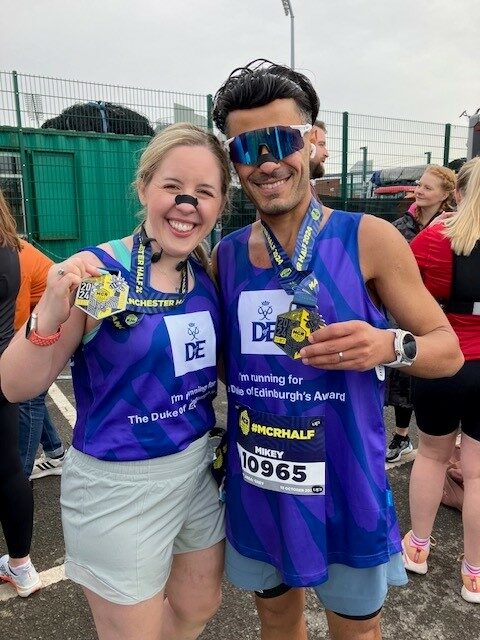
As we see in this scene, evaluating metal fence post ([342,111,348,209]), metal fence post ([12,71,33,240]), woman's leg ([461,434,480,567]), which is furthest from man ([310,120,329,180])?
metal fence post ([342,111,348,209])

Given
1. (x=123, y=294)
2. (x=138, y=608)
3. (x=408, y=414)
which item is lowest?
(x=408, y=414)

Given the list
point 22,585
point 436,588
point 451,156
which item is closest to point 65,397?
point 22,585

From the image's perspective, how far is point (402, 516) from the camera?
126 inches

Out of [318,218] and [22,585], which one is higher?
[318,218]

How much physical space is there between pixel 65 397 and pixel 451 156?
933cm

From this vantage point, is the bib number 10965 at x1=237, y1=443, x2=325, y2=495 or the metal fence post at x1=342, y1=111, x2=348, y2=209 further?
the metal fence post at x1=342, y1=111, x2=348, y2=209

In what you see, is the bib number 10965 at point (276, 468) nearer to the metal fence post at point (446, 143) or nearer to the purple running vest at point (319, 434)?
the purple running vest at point (319, 434)

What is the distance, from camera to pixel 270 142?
158 cm

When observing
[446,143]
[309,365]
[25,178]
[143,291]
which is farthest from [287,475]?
[446,143]

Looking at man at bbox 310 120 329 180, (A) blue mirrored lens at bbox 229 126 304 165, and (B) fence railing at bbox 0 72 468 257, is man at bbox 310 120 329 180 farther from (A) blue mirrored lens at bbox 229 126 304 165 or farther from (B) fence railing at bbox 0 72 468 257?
(B) fence railing at bbox 0 72 468 257

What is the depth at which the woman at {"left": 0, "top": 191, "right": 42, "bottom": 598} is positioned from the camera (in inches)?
93.6

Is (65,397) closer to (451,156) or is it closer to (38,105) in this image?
(38,105)

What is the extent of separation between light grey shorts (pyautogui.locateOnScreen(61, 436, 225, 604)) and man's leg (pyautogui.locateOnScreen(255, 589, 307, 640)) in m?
0.42

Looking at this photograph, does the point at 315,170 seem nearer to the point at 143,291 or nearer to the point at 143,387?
the point at 143,291
